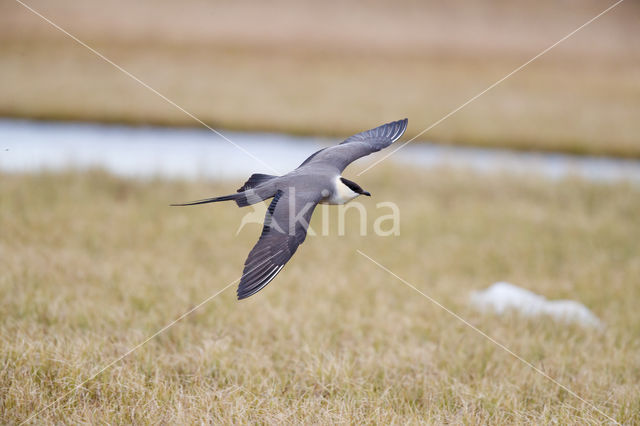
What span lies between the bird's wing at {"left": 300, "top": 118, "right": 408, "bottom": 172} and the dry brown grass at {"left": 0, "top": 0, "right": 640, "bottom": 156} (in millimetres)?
10193

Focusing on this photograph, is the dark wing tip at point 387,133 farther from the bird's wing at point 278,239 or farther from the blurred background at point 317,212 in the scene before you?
the blurred background at point 317,212

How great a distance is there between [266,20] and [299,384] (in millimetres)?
19590

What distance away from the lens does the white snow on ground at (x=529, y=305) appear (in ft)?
21.5

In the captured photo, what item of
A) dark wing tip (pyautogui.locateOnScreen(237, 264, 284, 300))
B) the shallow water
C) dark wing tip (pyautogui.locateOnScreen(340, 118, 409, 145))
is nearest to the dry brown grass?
the shallow water

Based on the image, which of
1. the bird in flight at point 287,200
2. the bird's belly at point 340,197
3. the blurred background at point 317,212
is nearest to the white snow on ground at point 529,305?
the blurred background at point 317,212

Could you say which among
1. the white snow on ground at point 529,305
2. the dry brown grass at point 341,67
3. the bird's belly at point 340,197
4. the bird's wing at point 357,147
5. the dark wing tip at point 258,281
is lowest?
the white snow on ground at point 529,305

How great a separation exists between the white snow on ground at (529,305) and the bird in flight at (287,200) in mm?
3023

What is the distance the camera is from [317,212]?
10.6 m

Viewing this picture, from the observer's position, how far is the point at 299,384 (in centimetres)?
493

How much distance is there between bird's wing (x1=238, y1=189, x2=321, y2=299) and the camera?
3.68 meters

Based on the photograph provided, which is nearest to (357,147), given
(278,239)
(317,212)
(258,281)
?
(278,239)

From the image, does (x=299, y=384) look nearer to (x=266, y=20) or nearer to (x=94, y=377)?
(x=94, y=377)

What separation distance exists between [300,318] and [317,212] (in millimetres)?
4517

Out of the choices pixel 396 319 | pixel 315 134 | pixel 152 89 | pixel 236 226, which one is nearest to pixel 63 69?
pixel 152 89
